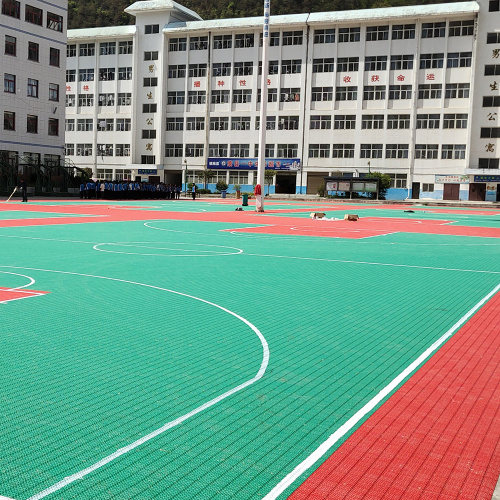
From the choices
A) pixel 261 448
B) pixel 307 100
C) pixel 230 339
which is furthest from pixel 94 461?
pixel 307 100

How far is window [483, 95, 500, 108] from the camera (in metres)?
68.4

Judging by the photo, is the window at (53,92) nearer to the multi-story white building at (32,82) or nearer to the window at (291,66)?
the multi-story white building at (32,82)

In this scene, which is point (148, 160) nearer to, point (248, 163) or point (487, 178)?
point (248, 163)

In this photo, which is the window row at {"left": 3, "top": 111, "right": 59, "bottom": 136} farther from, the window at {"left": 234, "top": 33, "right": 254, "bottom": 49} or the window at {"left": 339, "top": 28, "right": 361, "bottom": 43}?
the window at {"left": 339, "top": 28, "right": 361, "bottom": 43}

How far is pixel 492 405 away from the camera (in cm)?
509

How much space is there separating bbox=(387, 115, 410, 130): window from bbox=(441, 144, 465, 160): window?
4.48 meters

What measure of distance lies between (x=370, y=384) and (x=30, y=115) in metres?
50.6

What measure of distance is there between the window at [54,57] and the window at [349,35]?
32534mm

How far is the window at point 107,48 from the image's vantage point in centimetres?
8350

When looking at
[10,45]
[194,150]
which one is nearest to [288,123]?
[194,150]

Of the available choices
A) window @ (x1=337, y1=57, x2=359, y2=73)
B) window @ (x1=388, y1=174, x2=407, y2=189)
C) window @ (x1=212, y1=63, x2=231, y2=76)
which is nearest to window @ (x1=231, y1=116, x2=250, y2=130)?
window @ (x1=212, y1=63, x2=231, y2=76)

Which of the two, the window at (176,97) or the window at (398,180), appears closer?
the window at (398,180)

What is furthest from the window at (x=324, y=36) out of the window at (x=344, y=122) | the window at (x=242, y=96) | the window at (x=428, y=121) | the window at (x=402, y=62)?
the window at (x=428, y=121)

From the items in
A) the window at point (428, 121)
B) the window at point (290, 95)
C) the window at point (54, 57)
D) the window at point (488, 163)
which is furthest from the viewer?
the window at point (290, 95)
